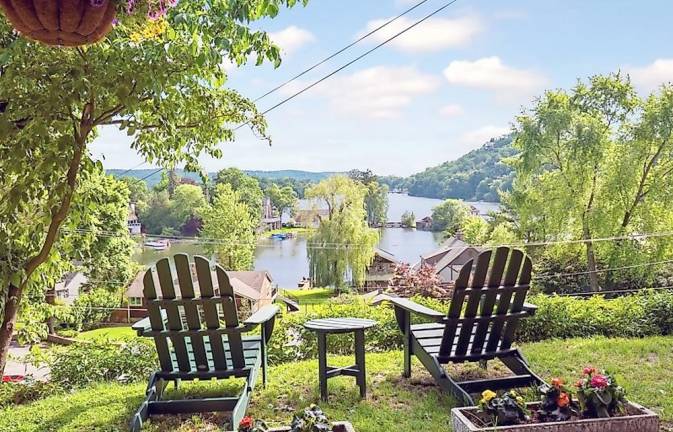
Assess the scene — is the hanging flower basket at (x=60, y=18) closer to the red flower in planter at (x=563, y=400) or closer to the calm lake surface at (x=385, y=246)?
the red flower in planter at (x=563, y=400)

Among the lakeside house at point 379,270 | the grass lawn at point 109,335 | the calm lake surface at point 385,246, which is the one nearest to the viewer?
the grass lawn at point 109,335

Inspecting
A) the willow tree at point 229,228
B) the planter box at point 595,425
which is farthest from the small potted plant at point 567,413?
the willow tree at point 229,228

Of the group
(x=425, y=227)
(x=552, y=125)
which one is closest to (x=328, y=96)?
(x=425, y=227)

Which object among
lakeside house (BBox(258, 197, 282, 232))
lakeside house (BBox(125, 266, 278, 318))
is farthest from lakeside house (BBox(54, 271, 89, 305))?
lakeside house (BBox(258, 197, 282, 232))

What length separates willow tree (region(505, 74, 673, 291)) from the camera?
12703 millimetres

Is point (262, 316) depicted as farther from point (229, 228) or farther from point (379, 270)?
A: point (379, 270)

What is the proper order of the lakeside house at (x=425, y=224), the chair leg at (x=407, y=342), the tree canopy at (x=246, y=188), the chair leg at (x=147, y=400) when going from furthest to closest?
1. the lakeside house at (x=425, y=224)
2. the tree canopy at (x=246, y=188)
3. the chair leg at (x=407, y=342)
4. the chair leg at (x=147, y=400)

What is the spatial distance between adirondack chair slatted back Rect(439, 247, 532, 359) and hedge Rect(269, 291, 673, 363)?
4.27 feet

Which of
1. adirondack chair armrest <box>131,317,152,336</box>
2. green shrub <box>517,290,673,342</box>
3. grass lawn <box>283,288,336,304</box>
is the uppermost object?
adirondack chair armrest <box>131,317,152,336</box>

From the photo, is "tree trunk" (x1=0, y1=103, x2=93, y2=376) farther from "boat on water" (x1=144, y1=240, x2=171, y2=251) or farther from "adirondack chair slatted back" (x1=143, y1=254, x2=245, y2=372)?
"boat on water" (x1=144, y1=240, x2=171, y2=251)

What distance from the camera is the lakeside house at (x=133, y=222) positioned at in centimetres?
1230

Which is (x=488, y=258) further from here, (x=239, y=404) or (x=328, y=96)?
(x=328, y=96)

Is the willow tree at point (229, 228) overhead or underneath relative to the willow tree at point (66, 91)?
underneath

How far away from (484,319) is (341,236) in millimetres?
13942
